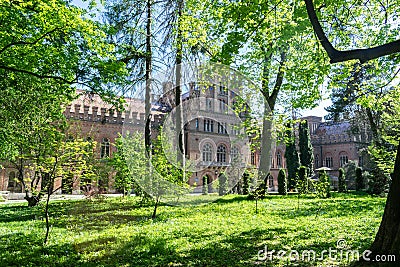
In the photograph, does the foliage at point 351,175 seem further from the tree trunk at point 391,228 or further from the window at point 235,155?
the tree trunk at point 391,228

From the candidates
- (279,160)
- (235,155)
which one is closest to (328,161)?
(279,160)

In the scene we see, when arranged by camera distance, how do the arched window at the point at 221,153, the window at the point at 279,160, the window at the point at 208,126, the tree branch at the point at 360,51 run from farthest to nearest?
the window at the point at 279,160
the arched window at the point at 221,153
the window at the point at 208,126
the tree branch at the point at 360,51

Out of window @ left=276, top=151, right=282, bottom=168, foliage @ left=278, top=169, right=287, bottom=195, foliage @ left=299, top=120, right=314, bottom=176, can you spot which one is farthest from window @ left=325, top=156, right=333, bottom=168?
foliage @ left=278, top=169, right=287, bottom=195

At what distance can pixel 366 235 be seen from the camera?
6.24 metres

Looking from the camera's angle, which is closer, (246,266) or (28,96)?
(246,266)

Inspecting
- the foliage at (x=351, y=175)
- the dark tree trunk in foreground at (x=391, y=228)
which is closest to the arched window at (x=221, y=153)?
the foliage at (x=351, y=175)

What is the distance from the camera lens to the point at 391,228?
374 centimetres

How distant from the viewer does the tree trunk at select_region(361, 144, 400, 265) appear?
3.65m

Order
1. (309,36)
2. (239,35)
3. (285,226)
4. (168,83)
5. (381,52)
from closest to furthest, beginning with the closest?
(381,52) → (239,35) → (285,226) → (309,36) → (168,83)

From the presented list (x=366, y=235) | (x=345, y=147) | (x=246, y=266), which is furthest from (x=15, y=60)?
(x=345, y=147)

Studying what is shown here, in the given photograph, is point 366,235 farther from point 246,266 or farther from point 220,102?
point 220,102

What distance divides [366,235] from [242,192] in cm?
1418

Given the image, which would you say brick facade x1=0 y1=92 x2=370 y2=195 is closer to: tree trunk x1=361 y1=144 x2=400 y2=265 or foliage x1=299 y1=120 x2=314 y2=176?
foliage x1=299 y1=120 x2=314 y2=176

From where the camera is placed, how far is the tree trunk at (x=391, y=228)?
3654 mm
